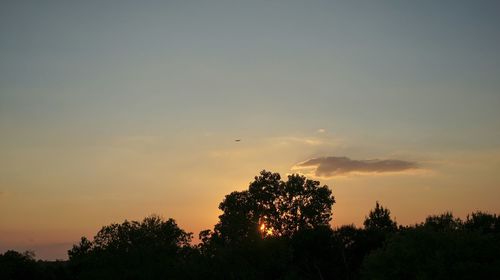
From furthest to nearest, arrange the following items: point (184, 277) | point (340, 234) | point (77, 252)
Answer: point (77, 252), point (340, 234), point (184, 277)

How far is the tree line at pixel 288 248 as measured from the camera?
1916 inches

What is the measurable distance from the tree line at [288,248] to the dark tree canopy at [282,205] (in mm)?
193

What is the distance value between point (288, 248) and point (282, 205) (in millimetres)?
23643

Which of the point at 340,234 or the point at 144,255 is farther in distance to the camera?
the point at 340,234

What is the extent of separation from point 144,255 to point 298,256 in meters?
25.4

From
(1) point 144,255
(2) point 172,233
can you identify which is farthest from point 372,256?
(2) point 172,233

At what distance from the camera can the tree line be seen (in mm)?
48656

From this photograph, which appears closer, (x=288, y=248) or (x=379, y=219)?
(x=288, y=248)

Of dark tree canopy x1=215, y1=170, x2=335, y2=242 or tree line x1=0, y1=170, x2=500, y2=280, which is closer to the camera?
tree line x1=0, y1=170, x2=500, y2=280

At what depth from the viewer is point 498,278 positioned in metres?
44.9

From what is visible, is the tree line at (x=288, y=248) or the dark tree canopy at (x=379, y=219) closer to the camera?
the tree line at (x=288, y=248)

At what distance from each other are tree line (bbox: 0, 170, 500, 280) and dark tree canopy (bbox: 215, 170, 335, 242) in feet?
0.63

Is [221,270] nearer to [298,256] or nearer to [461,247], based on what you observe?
[298,256]

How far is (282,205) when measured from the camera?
93062 millimetres
